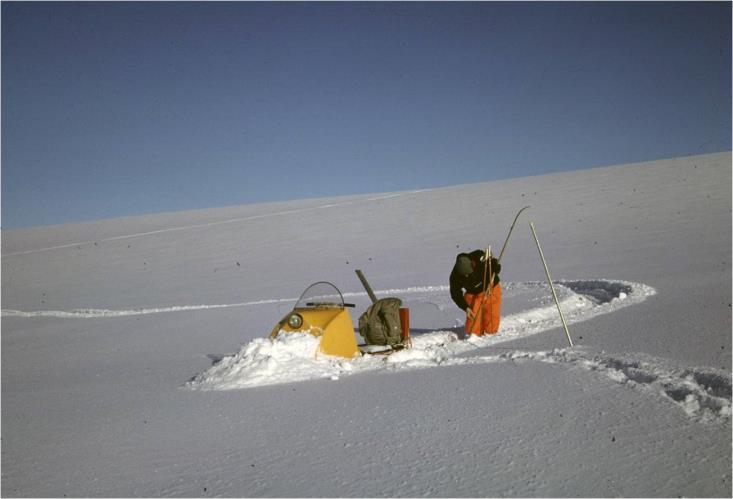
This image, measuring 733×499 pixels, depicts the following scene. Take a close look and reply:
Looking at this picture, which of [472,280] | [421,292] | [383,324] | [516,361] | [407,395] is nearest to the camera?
[407,395]

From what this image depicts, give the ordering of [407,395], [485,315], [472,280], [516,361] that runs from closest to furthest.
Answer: [407,395]
[516,361]
[485,315]
[472,280]

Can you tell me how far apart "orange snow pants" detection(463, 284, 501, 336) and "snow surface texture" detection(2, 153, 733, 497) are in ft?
0.87

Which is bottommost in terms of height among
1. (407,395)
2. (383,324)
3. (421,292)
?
(407,395)

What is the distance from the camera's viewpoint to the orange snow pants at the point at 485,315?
20.6 feet

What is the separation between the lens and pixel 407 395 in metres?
4.07

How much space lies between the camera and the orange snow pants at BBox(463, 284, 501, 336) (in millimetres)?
6266

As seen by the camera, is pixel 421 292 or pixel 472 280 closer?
pixel 472 280

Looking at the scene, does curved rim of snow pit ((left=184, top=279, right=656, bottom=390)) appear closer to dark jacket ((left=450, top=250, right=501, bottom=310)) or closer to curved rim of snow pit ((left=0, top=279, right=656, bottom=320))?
dark jacket ((left=450, top=250, right=501, bottom=310))

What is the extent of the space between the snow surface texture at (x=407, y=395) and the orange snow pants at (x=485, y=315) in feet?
0.87

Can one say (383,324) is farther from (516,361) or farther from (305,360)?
(516,361)

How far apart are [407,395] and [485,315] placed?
Result: 2510 millimetres

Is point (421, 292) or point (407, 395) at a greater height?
point (421, 292)

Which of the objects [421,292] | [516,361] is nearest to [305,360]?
[516,361]

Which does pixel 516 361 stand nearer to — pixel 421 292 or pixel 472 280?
pixel 472 280
